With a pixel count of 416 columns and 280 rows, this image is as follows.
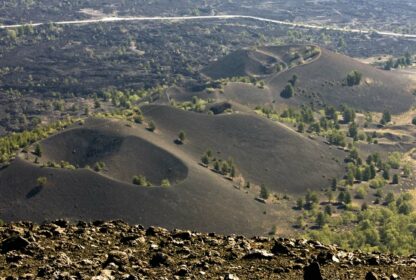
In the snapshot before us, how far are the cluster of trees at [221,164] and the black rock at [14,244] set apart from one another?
74.1 meters

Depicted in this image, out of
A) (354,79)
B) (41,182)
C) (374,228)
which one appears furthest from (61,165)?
(354,79)

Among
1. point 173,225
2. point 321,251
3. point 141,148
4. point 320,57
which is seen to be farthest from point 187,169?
point 320,57

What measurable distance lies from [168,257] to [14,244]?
24.2 feet

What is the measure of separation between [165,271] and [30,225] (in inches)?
434

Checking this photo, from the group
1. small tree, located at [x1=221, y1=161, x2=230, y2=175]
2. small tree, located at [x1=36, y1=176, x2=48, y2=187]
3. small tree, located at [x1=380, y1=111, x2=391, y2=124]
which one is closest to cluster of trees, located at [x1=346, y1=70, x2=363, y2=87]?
small tree, located at [x1=380, y1=111, x2=391, y2=124]

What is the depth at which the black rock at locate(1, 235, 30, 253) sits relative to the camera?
97.9 ft

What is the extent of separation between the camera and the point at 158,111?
11912cm

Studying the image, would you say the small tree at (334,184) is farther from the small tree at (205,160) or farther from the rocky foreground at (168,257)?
the rocky foreground at (168,257)

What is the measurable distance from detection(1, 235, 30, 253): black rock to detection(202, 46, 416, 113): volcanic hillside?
122m

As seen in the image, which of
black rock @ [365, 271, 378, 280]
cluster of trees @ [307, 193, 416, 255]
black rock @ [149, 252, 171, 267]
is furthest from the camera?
cluster of trees @ [307, 193, 416, 255]

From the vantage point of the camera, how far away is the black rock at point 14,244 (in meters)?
29.8

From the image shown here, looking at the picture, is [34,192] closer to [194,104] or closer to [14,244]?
[14,244]

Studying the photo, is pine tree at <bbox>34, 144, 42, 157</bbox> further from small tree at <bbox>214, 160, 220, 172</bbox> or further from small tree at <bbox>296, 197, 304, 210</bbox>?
small tree at <bbox>296, 197, 304, 210</bbox>

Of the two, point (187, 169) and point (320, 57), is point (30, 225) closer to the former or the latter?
point (187, 169)
